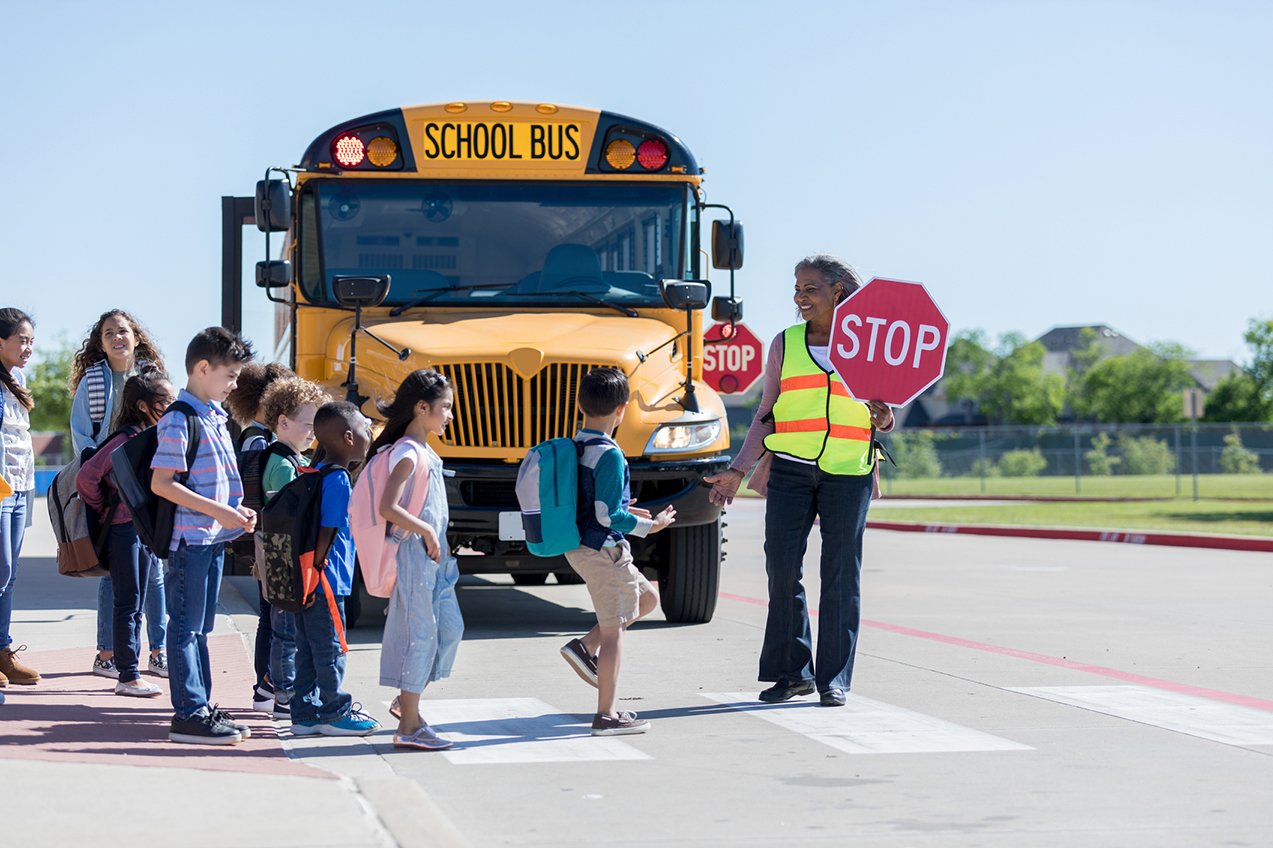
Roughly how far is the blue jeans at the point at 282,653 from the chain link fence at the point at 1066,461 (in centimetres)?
3992

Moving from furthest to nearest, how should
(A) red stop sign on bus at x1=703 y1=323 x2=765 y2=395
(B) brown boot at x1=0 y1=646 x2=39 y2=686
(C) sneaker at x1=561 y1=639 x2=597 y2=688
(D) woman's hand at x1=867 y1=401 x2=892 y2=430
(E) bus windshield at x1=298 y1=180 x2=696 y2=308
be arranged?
1. (A) red stop sign on bus at x1=703 y1=323 x2=765 y2=395
2. (E) bus windshield at x1=298 y1=180 x2=696 y2=308
3. (B) brown boot at x1=0 y1=646 x2=39 y2=686
4. (D) woman's hand at x1=867 y1=401 x2=892 y2=430
5. (C) sneaker at x1=561 y1=639 x2=597 y2=688

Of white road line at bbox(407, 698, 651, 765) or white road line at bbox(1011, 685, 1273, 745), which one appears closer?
white road line at bbox(407, 698, 651, 765)

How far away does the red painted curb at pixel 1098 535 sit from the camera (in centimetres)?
2005

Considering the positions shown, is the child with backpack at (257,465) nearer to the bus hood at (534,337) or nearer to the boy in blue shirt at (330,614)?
the boy in blue shirt at (330,614)

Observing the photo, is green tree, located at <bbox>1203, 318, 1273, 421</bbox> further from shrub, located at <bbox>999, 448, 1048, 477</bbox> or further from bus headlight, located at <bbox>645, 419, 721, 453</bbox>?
bus headlight, located at <bbox>645, 419, 721, 453</bbox>

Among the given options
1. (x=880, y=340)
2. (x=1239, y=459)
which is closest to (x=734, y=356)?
(x=880, y=340)

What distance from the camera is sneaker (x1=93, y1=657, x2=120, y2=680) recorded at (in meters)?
8.45

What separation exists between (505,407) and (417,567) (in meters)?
3.86

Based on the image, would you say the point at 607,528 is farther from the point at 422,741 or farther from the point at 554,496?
the point at 422,741

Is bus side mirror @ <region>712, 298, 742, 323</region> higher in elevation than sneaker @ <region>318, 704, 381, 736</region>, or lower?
higher

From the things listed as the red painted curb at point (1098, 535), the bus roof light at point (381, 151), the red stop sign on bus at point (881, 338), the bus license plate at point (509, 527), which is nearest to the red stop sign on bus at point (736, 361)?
the red painted curb at point (1098, 535)

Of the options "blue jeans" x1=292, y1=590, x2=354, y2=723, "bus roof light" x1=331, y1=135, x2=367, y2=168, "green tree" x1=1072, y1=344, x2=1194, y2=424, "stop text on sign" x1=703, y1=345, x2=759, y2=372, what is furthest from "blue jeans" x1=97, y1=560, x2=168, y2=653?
"green tree" x1=1072, y1=344, x2=1194, y2=424

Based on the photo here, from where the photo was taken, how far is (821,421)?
7.71 metres

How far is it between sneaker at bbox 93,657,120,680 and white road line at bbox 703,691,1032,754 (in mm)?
2894
